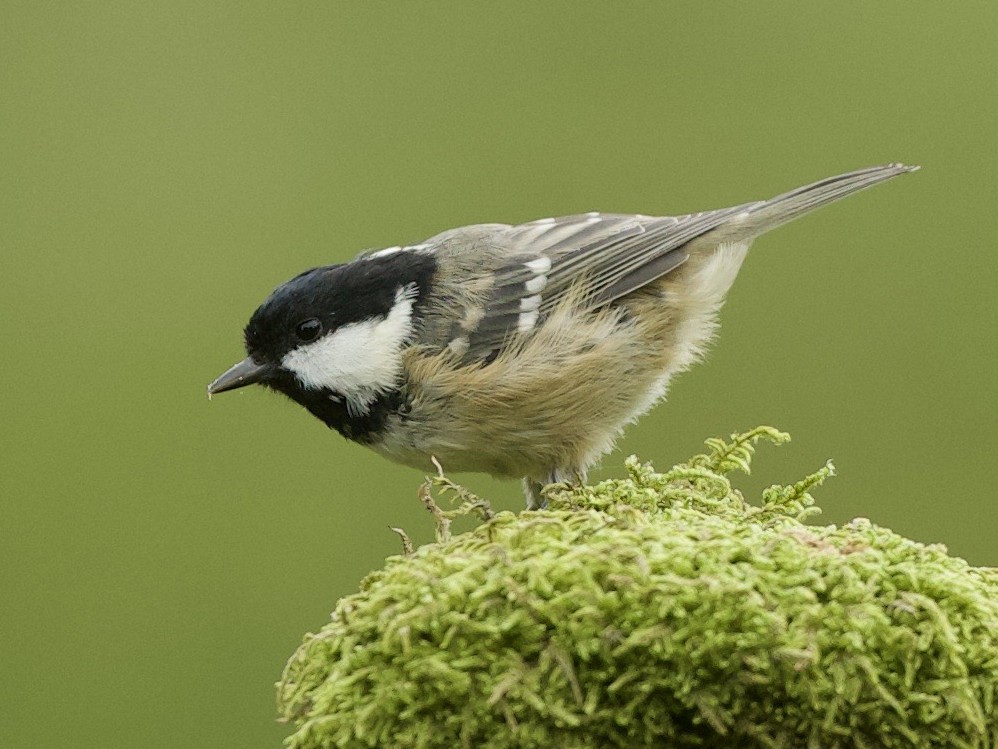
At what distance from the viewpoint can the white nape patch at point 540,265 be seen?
244cm

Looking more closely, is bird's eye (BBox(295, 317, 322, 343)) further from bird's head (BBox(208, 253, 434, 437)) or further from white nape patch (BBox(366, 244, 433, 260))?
white nape patch (BBox(366, 244, 433, 260))

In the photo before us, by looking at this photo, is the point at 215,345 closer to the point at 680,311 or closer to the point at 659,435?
the point at 659,435

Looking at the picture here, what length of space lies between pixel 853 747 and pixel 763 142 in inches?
126

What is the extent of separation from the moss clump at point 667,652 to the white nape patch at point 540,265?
4.33 feet

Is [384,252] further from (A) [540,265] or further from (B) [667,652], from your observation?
(B) [667,652]

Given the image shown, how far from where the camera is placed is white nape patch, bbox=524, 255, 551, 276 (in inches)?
96.1

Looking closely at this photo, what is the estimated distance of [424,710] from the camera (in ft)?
3.63

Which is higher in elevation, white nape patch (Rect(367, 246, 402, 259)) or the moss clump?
white nape patch (Rect(367, 246, 402, 259))

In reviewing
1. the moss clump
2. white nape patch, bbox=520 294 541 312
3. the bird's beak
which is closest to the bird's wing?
white nape patch, bbox=520 294 541 312

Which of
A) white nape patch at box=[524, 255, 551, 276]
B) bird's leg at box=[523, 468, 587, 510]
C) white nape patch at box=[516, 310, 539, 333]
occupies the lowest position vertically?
bird's leg at box=[523, 468, 587, 510]

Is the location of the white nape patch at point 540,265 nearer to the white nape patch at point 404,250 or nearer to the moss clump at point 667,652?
the white nape patch at point 404,250

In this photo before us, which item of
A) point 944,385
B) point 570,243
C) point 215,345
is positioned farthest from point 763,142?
point 215,345

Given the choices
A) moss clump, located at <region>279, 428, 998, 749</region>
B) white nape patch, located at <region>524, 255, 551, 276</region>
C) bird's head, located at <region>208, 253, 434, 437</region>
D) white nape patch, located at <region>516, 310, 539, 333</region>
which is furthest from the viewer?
white nape patch, located at <region>524, 255, 551, 276</region>

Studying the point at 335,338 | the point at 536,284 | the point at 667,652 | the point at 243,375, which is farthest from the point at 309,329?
the point at 667,652
